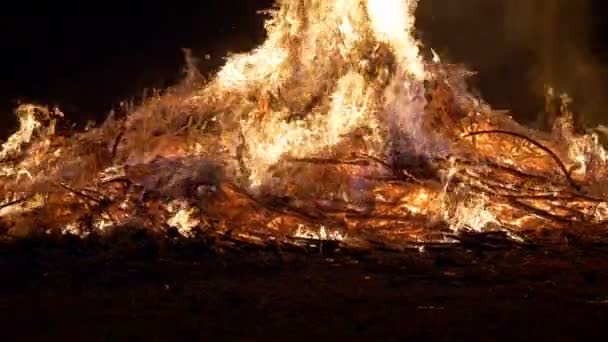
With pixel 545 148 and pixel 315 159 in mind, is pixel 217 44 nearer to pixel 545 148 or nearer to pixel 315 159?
pixel 315 159

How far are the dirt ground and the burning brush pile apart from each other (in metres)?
0.46

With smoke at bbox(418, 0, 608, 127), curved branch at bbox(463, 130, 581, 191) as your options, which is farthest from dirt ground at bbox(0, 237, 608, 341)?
smoke at bbox(418, 0, 608, 127)

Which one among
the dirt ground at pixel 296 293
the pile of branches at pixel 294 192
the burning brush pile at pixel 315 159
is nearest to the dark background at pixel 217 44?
the burning brush pile at pixel 315 159

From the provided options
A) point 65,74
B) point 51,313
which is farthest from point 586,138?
point 65,74

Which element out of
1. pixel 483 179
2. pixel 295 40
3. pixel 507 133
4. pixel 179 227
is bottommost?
pixel 179 227

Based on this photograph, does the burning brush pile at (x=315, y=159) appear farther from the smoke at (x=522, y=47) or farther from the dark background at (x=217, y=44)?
the smoke at (x=522, y=47)

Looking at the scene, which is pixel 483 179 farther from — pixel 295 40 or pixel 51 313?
pixel 51 313

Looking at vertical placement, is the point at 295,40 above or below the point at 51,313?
above

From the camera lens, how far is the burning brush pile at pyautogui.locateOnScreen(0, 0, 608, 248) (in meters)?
7.16

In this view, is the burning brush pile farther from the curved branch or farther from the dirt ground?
the dirt ground

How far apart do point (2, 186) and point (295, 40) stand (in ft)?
10.5

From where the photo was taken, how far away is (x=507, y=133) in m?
8.56

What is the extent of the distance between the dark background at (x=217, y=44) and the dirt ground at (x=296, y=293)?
17.9 feet

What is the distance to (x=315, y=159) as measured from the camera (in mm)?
7688
